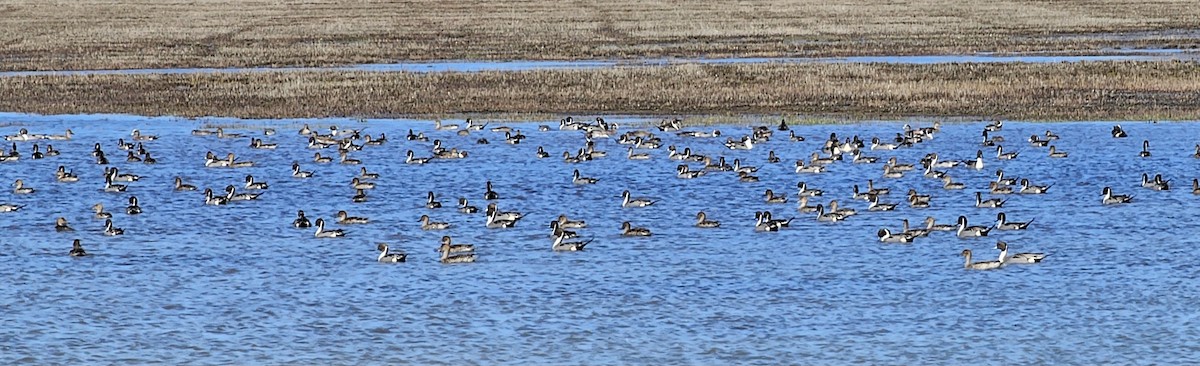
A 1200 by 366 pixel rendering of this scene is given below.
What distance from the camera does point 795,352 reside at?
60.3 feet

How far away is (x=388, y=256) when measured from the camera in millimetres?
24531

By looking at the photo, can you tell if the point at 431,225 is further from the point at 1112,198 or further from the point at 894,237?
the point at 1112,198

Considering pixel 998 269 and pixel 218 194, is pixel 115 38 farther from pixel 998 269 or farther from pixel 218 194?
pixel 998 269

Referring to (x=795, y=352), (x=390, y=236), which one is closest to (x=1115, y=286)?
(x=795, y=352)

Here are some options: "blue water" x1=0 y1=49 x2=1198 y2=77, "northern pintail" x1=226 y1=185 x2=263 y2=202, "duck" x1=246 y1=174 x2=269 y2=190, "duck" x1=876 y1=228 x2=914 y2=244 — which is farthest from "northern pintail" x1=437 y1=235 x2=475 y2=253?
"blue water" x1=0 y1=49 x2=1198 y2=77

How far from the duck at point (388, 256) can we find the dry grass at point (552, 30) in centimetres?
3800

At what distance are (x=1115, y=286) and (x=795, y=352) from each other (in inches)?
212

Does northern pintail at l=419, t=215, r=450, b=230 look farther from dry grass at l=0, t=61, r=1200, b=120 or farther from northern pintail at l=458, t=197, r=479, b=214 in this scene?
dry grass at l=0, t=61, r=1200, b=120

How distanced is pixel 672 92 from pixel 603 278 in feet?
87.0

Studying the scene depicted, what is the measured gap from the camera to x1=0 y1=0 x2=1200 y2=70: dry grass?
213 ft

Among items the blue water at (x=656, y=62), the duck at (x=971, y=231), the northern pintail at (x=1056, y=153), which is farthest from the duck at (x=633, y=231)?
the blue water at (x=656, y=62)

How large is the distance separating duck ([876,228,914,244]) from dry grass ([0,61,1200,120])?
18.4 m

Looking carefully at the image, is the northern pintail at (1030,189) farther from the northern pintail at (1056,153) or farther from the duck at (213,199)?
the duck at (213,199)

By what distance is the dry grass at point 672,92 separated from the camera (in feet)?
149
